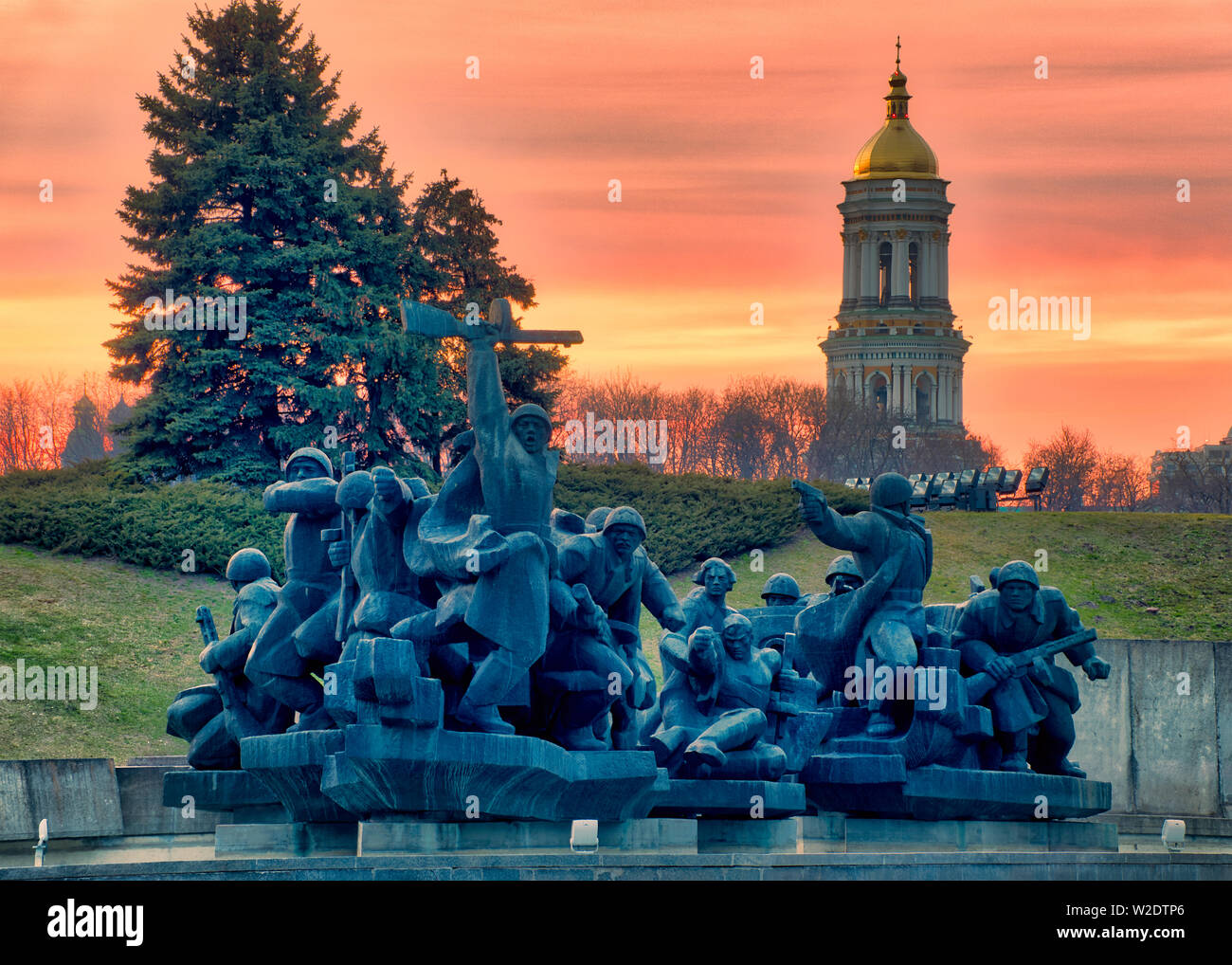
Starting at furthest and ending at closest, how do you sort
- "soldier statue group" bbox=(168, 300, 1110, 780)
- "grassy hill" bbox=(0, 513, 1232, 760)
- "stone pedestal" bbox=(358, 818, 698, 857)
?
"grassy hill" bbox=(0, 513, 1232, 760) < "soldier statue group" bbox=(168, 300, 1110, 780) < "stone pedestal" bbox=(358, 818, 698, 857)

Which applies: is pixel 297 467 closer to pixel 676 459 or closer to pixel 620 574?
pixel 620 574

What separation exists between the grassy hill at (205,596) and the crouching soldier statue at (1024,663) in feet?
36.5

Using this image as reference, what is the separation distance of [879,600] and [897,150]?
286 feet

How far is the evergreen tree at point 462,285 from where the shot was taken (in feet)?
116

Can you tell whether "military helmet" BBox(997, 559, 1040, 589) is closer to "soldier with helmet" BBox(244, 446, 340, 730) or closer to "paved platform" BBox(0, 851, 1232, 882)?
"paved platform" BBox(0, 851, 1232, 882)

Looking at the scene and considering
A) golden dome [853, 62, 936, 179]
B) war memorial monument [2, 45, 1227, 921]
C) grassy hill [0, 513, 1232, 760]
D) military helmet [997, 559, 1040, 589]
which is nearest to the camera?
war memorial monument [2, 45, 1227, 921]

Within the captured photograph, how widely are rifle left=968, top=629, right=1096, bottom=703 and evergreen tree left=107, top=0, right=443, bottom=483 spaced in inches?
761

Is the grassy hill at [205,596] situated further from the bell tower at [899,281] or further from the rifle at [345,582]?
the bell tower at [899,281]

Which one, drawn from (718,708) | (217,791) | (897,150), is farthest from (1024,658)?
(897,150)

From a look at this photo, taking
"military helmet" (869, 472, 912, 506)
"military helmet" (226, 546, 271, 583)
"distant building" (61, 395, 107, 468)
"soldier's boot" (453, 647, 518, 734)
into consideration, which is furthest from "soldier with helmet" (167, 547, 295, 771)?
"distant building" (61, 395, 107, 468)

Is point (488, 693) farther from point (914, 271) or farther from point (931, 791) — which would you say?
point (914, 271)

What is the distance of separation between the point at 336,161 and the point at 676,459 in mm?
29765

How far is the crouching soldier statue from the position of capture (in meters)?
14.3

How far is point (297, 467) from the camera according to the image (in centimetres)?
1425
